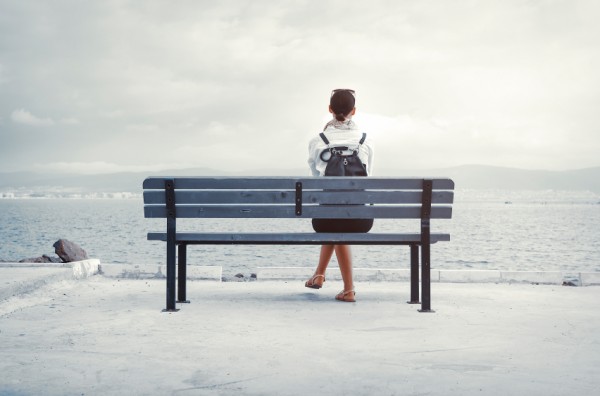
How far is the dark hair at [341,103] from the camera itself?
6.02 m

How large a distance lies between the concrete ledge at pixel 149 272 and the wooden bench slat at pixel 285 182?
2.43 m

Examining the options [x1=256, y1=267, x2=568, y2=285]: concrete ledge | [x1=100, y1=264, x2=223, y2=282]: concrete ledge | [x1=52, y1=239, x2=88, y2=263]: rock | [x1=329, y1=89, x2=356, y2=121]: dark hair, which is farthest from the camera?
[x1=52, y1=239, x2=88, y2=263]: rock

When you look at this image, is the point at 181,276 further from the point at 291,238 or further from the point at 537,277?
the point at 537,277

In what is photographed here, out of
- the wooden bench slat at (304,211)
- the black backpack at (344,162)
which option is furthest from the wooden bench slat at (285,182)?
the black backpack at (344,162)

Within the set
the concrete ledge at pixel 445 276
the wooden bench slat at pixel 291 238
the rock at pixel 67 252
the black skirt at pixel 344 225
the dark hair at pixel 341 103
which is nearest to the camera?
the wooden bench slat at pixel 291 238

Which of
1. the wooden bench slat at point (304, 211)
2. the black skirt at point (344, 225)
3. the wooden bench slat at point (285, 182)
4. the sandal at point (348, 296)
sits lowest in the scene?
the sandal at point (348, 296)

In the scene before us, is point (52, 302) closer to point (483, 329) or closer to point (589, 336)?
point (483, 329)

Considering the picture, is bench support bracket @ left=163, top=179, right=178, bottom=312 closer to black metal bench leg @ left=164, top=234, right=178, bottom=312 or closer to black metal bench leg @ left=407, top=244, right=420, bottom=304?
black metal bench leg @ left=164, top=234, right=178, bottom=312

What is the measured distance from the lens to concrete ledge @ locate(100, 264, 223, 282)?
7.77 m

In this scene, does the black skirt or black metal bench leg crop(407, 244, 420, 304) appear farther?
black metal bench leg crop(407, 244, 420, 304)

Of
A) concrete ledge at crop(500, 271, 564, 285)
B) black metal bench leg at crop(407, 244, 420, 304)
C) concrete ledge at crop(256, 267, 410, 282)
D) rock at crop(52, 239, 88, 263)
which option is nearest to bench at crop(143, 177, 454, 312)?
black metal bench leg at crop(407, 244, 420, 304)

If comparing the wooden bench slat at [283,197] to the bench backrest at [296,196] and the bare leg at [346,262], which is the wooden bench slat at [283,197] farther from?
the bare leg at [346,262]

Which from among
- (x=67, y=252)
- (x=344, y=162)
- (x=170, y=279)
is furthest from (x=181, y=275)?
(x=67, y=252)

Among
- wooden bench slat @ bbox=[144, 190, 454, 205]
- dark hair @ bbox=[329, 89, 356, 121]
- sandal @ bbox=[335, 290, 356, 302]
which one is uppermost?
dark hair @ bbox=[329, 89, 356, 121]
